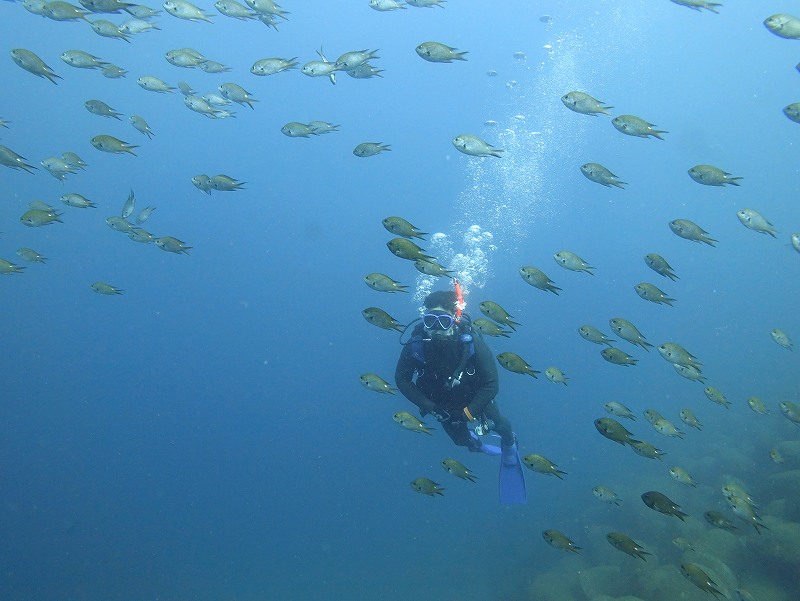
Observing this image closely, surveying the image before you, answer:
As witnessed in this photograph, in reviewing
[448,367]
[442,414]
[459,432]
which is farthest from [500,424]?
[448,367]

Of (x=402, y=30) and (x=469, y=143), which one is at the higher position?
(x=469, y=143)

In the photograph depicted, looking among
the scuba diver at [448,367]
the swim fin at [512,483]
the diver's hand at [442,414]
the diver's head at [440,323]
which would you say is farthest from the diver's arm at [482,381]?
the swim fin at [512,483]

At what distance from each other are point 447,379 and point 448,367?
18 centimetres

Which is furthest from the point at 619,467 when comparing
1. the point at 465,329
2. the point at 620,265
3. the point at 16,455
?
the point at 620,265

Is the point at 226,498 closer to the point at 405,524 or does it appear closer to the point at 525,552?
the point at 405,524

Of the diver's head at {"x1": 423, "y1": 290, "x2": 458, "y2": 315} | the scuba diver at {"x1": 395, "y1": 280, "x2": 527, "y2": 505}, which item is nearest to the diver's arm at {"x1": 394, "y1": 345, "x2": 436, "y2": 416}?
the scuba diver at {"x1": 395, "y1": 280, "x2": 527, "y2": 505}

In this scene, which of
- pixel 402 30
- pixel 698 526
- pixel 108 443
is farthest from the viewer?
pixel 402 30

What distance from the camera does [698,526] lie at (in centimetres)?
1004

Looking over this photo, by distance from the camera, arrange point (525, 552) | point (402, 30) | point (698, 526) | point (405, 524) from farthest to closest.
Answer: point (402, 30), point (405, 524), point (525, 552), point (698, 526)

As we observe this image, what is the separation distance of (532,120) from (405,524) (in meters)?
70.9

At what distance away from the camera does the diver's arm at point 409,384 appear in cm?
A: 729

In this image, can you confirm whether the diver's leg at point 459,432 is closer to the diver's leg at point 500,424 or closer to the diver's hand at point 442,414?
the diver's hand at point 442,414

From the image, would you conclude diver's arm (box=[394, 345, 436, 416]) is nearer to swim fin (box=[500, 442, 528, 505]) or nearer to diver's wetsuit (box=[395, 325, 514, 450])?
diver's wetsuit (box=[395, 325, 514, 450])

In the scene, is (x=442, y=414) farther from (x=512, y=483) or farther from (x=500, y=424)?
(x=512, y=483)
